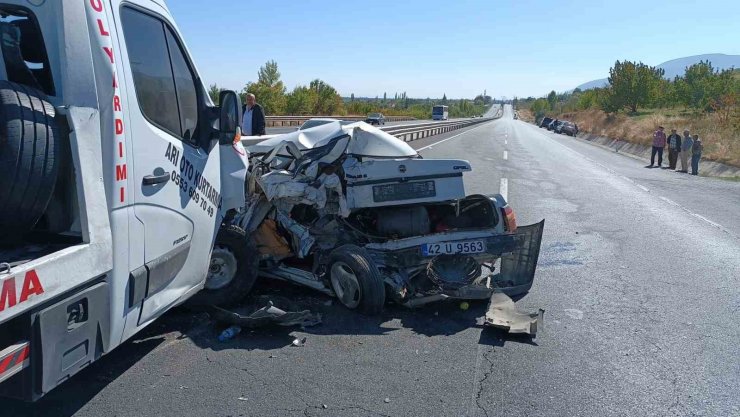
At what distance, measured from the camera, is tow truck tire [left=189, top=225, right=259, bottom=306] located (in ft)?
16.6

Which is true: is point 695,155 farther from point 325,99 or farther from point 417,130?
point 325,99

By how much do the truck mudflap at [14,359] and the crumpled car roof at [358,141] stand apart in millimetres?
3635

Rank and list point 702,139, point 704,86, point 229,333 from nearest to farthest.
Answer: point 229,333, point 702,139, point 704,86

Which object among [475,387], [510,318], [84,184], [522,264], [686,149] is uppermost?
[84,184]

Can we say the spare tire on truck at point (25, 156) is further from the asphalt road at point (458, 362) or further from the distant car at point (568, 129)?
the distant car at point (568, 129)

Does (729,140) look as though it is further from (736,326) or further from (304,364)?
(304,364)

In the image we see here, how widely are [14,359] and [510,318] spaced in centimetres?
373

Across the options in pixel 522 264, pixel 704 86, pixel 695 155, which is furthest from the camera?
pixel 704 86

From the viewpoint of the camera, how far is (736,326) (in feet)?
17.4

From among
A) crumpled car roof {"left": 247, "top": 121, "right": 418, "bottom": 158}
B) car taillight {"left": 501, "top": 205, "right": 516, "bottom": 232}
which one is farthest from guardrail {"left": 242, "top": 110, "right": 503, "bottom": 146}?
car taillight {"left": 501, "top": 205, "right": 516, "bottom": 232}

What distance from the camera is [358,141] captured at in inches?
229

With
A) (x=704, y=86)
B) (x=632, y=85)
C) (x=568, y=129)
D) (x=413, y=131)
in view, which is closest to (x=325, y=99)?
(x=568, y=129)

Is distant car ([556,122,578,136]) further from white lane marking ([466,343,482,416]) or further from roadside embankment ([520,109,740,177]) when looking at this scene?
white lane marking ([466,343,482,416])

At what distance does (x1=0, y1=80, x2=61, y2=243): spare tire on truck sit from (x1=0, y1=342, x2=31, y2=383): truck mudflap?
0.56 m
